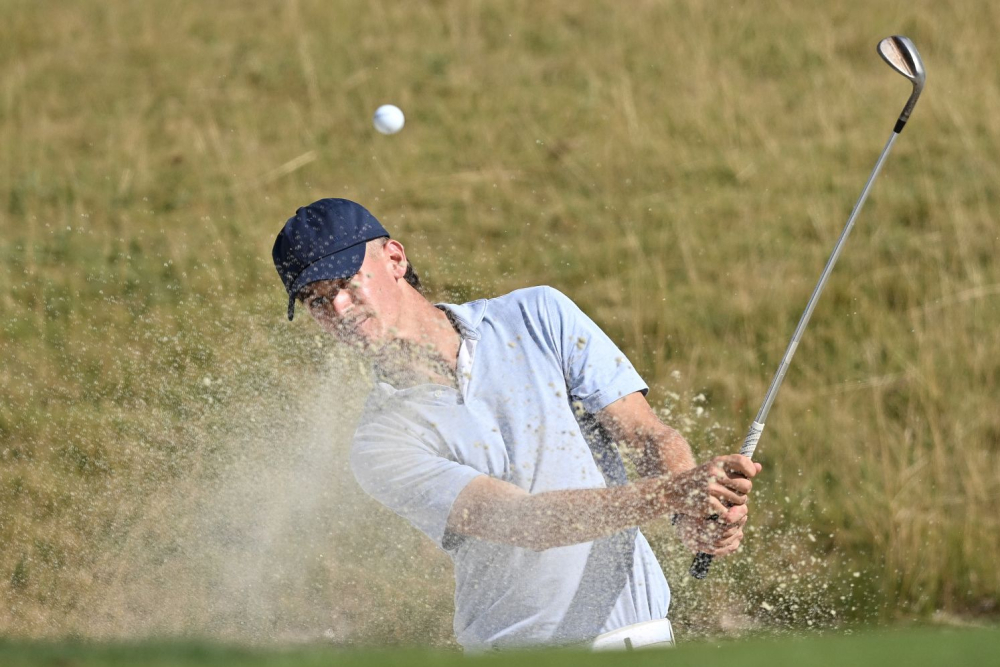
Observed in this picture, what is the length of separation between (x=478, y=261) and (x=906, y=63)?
3.30m

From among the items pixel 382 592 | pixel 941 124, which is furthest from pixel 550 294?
pixel 941 124

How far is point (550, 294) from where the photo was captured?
3277 mm

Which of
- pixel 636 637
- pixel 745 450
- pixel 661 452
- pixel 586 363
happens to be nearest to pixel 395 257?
pixel 586 363

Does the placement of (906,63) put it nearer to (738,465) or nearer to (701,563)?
(738,465)

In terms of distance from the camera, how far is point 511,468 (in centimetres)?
308

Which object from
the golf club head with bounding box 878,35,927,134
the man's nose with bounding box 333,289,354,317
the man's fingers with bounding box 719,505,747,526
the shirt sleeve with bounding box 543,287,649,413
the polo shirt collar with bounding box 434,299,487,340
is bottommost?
the man's fingers with bounding box 719,505,747,526

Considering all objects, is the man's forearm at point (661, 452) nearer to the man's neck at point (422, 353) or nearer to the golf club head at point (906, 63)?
the man's neck at point (422, 353)

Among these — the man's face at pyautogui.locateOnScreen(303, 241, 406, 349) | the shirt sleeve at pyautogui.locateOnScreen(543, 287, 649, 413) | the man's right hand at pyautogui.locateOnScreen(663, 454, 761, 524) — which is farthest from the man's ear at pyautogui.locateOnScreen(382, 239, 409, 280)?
the man's right hand at pyautogui.locateOnScreen(663, 454, 761, 524)

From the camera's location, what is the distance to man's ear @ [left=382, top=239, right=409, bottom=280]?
10.9 ft

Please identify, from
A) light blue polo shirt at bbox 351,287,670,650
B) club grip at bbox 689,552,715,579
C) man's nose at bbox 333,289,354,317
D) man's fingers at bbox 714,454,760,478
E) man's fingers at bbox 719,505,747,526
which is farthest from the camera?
man's nose at bbox 333,289,354,317

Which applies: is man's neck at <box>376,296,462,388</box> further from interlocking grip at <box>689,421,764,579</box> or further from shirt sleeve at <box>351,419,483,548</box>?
interlocking grip at <box>689,421,764,579</box>

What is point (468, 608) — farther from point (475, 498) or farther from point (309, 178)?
point (309, 178)

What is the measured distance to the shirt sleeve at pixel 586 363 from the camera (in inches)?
126

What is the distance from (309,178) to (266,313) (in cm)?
184
